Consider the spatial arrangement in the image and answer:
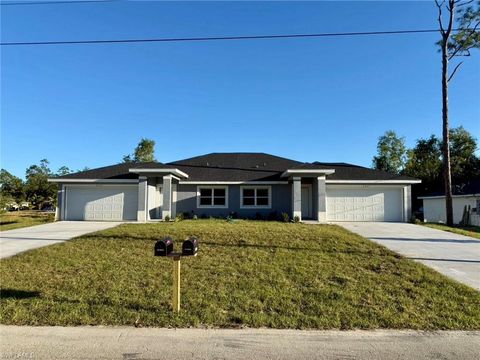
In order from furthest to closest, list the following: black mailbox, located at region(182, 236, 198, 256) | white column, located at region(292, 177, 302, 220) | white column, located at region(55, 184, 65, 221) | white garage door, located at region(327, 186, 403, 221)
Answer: white column, located at region(55, 184, 65, 221), white garage door, located at region(327, 186, 403, 221), white column, located at region(292, 177, 302, 220), black mailbox, located at region(182, 236, 198, 256)

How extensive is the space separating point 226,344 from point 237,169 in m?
19.7

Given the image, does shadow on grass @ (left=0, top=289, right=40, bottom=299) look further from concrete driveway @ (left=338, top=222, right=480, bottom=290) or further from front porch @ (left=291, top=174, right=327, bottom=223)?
front porch @ (left=291, top=174, right=327, bottom=223)

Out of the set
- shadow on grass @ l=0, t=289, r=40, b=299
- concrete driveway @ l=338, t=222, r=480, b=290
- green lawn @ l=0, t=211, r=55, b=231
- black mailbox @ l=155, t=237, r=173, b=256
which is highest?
black mailbox @ l=155, t=237, r=173, b=256

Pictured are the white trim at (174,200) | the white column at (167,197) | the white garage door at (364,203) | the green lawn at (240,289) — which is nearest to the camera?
the green lawn at (240,289)

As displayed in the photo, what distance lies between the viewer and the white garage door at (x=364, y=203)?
20.7m

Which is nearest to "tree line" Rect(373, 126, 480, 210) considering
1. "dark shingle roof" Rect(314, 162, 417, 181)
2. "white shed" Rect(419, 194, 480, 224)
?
→ "white shed" Rect(419, 194, 480, 224)

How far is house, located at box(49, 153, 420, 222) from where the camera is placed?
20.0 metres

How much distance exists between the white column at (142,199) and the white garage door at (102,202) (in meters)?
1.04

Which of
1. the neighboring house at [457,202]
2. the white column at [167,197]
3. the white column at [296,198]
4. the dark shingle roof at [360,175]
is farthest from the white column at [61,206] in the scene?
the neighboring house at [457,202]

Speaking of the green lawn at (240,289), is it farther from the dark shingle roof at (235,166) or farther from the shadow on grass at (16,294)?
the dark shingle roof at (235,166)

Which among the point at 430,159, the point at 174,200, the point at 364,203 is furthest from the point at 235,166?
the point at 430,159

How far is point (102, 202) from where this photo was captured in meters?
21.1

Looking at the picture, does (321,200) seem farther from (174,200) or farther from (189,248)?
(189,248)

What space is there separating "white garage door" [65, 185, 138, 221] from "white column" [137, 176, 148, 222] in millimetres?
1036
